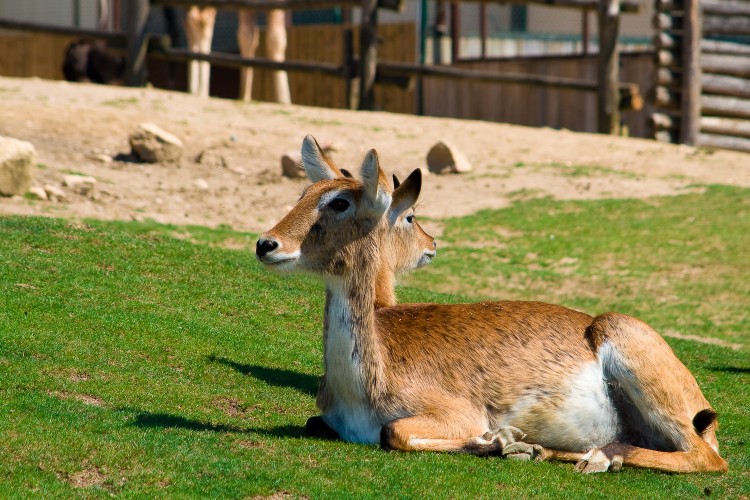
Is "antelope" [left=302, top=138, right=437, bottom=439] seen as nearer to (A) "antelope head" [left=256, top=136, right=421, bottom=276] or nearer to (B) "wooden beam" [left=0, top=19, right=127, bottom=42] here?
(A) "antelope head" [left=256, top=136, right=421, bottom=276]

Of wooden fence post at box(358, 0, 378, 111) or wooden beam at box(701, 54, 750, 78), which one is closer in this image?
wooden fence post at box(358, 0, 378, 111)

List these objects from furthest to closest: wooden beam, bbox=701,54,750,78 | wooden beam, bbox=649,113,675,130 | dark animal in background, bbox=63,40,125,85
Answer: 1. dark animal in background, bbox=63,40,125,85
2. wooden beam, bbox=701,54,750,78
3. wooden beam, bbox=649,113,675,130

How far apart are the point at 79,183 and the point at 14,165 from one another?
1932 millimetres

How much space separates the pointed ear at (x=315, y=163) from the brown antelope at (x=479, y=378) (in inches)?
12.8

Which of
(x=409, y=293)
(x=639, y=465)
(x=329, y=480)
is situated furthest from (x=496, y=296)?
(x=329, y=480)

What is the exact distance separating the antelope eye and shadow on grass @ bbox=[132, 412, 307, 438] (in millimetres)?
1388

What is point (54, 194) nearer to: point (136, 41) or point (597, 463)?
point (136, 41)

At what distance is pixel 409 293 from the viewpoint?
12141 mm

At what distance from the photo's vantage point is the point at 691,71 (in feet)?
74.9

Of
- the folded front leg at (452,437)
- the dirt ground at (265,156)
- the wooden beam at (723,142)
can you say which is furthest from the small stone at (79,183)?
the wooden beam at (723,142)

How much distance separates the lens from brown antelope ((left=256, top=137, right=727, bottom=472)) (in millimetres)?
6797

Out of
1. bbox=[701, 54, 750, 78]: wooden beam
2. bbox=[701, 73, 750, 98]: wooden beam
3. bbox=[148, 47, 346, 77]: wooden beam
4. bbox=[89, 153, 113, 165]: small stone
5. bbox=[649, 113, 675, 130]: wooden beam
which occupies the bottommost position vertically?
bbox=[89, 153, 113, 165]: small stone

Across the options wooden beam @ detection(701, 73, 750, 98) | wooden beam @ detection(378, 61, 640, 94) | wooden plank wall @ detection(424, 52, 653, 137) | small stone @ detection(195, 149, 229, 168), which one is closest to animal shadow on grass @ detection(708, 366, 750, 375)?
small stone @ detection(195, 149, 229, 168)

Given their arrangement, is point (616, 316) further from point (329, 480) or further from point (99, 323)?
point (99, 323)
